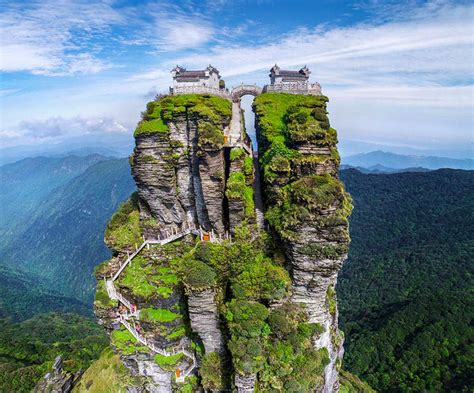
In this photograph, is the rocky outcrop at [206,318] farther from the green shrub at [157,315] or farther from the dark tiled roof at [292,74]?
the dark tiled roof at [292,74]

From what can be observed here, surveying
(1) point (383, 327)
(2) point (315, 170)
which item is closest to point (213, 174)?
(2) point (315, 170)

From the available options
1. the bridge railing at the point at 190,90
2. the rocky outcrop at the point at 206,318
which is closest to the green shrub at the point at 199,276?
the rocky outcrop at the point at 206,318

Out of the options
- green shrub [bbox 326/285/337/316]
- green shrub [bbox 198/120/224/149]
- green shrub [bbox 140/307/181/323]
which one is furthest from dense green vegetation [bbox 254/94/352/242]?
green shrub [bbox 140/307/181/323]

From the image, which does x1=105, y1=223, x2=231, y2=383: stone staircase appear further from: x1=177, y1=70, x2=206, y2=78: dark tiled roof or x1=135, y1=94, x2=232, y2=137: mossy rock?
x1=177, y1=70, x2=206, y2=78: dark tiled roof

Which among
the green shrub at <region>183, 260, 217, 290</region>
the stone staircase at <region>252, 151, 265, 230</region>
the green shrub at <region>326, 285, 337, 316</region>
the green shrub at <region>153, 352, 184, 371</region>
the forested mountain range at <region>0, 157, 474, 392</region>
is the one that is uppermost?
the stone staircase at <region>252, 151, 265, 230</region>

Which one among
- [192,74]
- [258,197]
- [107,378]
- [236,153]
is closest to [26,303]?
[107,378]

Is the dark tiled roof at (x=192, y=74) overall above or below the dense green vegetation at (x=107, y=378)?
above

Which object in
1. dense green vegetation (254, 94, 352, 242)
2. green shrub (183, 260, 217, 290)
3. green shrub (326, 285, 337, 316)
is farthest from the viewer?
green shrub (326, 285, 337, 316)
